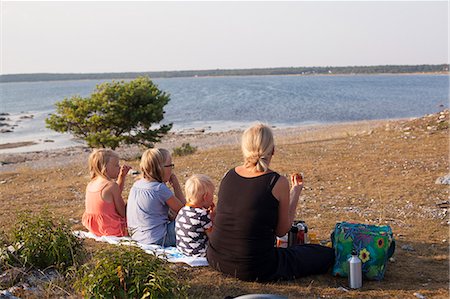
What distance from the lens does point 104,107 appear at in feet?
Result: 65.4

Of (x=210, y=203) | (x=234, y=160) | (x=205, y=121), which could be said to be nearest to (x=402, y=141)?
(x=234, y=160)

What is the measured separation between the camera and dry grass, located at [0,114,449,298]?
18.6 feet

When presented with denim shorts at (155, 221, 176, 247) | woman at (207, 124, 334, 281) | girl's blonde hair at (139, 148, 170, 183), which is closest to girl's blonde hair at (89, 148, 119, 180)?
girl's blonde hair at (139, 148, 170, 183)

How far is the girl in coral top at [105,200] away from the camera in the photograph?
7148 millimetres

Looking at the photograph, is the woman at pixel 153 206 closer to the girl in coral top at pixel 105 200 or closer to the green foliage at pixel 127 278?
the girl in coral top at pixel 105 200

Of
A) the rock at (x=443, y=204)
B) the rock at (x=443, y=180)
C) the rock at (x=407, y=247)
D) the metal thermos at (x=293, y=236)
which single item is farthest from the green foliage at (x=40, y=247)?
the rock at (x=443, y=180)

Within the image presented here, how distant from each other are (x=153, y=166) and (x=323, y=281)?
2357 millimetres

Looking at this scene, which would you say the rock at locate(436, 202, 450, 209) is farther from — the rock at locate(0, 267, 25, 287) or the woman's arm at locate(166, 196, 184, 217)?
the rock at locate(0, 267, 25, 287)

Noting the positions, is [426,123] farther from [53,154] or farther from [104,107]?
[53,154]

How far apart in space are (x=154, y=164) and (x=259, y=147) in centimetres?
175

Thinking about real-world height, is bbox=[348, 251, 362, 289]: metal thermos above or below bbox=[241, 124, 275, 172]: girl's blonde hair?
below

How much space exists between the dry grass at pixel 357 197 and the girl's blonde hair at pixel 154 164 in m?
1.28

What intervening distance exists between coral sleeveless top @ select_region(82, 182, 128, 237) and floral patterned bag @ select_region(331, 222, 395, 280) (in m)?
2.76

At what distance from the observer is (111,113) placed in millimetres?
19828
